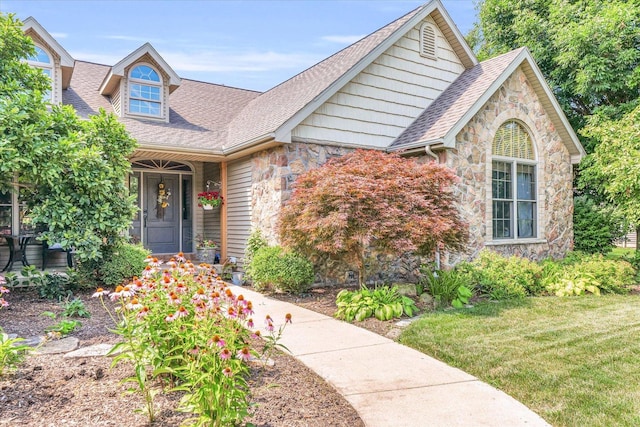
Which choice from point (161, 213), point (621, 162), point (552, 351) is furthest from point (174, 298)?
point (621, 162)

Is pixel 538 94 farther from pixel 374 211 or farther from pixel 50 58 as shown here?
pixel 50 58

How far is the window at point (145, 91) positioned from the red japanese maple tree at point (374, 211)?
531cm

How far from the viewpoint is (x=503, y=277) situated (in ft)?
25.4

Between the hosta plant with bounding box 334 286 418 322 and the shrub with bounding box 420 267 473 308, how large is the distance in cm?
65

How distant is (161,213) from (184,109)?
116 inches

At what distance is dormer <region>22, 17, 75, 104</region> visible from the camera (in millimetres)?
9500

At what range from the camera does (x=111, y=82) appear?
414 inches

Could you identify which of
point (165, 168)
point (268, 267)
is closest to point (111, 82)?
point (165, 168)

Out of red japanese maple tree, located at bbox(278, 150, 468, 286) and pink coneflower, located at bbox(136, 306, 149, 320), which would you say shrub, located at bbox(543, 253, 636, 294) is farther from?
pink coneflower, located at bbox(136, 306, 149, 320)

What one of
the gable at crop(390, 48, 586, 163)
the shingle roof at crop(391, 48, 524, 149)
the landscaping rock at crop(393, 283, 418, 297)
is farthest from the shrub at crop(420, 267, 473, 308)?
the shingle roof at crop(391, 48, 524, 149)

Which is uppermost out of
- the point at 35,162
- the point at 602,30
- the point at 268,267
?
the point at 602,30

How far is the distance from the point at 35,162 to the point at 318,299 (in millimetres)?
4683

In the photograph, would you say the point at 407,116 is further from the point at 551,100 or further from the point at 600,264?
the point at 600,264

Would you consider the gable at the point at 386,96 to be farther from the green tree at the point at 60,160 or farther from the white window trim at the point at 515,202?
the green tree at the point at 60,160
